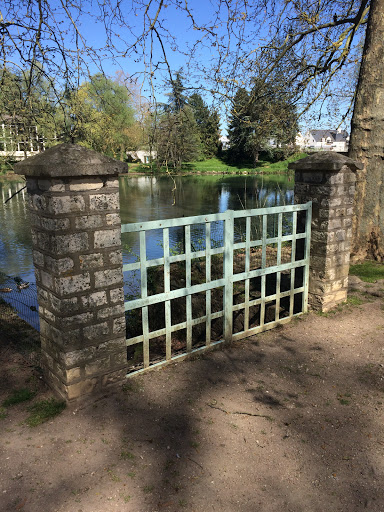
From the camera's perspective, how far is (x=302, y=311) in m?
5.71

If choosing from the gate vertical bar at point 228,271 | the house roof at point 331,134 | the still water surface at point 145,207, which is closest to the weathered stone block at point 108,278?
the gate vertical bar at point 228,271

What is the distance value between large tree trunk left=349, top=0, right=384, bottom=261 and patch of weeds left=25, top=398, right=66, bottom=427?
6.64m

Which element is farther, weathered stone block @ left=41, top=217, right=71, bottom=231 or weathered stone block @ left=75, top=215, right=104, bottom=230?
weathered stone block @ left=75, top=215, right=104, bottom=230

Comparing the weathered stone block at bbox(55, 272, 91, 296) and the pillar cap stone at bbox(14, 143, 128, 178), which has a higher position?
the pillar cap stone at bbox(14, 143, 128, 178)

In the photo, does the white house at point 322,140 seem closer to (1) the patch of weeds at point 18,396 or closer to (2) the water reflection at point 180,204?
(2) the water reflection at point 180,204

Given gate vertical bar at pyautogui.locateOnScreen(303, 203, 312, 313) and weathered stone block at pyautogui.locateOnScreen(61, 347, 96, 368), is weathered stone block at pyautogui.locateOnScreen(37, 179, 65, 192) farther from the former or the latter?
gate vertical bar at pyautogui.locateOnScreen(303, 203, 312, 313)

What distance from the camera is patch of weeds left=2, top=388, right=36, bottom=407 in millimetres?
3461

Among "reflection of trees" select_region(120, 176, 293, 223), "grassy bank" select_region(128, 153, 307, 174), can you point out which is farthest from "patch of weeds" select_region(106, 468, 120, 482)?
"grassy bank" select_region(128, 153, 307, 174)

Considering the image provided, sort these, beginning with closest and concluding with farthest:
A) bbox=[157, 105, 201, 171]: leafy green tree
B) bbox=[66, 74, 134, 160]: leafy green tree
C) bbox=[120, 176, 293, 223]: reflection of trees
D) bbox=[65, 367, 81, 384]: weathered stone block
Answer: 1. bbox=[65, 367, 81, 384]: weathered stone block
2. bbox=[157, 105, 201, 171]: leafy green tree
3. bbox=[66, 74, 134, 160]: leafy green tree
4. bbox=[120, 176, 293, 223]: reflection of trees

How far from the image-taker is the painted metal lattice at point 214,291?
3990 millimetres

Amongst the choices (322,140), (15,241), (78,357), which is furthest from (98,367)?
(322,140)

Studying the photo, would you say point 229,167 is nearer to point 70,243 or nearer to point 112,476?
point 70,243

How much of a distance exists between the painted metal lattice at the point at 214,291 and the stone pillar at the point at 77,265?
0.78ft

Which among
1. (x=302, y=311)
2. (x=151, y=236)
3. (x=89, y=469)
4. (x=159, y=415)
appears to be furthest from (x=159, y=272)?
(x=151, y=236)
